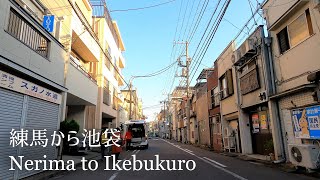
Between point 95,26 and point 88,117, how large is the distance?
9.56 meters

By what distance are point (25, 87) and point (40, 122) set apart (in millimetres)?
2062

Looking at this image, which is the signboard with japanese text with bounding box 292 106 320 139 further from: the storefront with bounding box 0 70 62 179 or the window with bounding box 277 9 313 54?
the storefront with bounding box 0 70 62 179

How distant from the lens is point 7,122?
8.66m

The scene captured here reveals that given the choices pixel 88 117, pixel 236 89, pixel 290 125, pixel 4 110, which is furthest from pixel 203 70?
pixel 4 110

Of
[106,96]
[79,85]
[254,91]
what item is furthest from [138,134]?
[254,91]

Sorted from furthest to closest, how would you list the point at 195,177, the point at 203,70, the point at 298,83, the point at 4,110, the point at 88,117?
the point at 203,70 < the point at 88,117 < the point at 298,83 < the point at 195,177 < the point at 4,110

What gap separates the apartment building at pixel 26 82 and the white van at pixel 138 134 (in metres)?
16.6

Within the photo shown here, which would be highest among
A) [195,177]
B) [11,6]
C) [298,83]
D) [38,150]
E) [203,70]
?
[203,70]

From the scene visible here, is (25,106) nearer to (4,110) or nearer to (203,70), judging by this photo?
(4,110)

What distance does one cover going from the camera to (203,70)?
3222 centimetres

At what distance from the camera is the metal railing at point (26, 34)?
31.7 feet

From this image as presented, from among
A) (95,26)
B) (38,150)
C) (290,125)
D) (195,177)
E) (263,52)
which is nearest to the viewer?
(195,177)

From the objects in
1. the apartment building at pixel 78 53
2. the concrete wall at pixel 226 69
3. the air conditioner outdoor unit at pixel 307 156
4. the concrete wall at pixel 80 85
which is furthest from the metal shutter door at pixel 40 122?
the concrete wall at pixel 226 69

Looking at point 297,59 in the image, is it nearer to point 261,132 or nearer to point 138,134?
point 261,132
